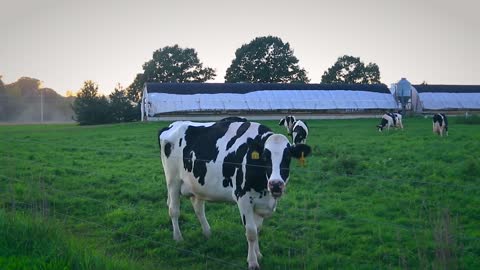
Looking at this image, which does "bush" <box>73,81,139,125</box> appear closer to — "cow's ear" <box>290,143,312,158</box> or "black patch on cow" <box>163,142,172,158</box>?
"black patch on cow" <box>163,142,172,158</box>

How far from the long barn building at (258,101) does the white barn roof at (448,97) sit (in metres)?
4.39

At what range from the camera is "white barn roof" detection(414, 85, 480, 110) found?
5800 cm

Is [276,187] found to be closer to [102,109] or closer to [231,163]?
[231,163]

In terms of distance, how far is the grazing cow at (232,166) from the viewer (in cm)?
656

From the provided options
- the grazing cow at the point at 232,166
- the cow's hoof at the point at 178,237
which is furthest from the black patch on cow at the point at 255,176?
the cow's hoof at the point at 178,237

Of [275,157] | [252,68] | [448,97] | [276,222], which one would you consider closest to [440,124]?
[276,222]

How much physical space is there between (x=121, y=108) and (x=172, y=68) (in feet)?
54.8

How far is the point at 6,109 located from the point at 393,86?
236 ft

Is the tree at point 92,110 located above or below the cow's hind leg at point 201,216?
above

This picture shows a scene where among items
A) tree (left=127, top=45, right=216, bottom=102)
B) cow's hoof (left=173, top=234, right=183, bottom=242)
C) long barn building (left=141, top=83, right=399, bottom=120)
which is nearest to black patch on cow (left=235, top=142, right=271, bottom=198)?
cow's hoof (left=173, top=234, right=183, bottom=242)

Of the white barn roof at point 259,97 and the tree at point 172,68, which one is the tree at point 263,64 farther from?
the white barn roof at point 259,97

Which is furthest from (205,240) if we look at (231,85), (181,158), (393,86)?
(393,86)

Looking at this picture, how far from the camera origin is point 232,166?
714 centimetres

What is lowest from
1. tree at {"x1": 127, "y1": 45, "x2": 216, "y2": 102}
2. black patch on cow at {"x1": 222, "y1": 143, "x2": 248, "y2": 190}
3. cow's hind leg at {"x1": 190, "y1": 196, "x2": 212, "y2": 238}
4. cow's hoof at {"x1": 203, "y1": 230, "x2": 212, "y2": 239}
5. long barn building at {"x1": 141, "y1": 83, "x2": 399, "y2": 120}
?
cow's hoof at {"x1": 203, "y1": 230, "x2": 212, "y2": 239}
